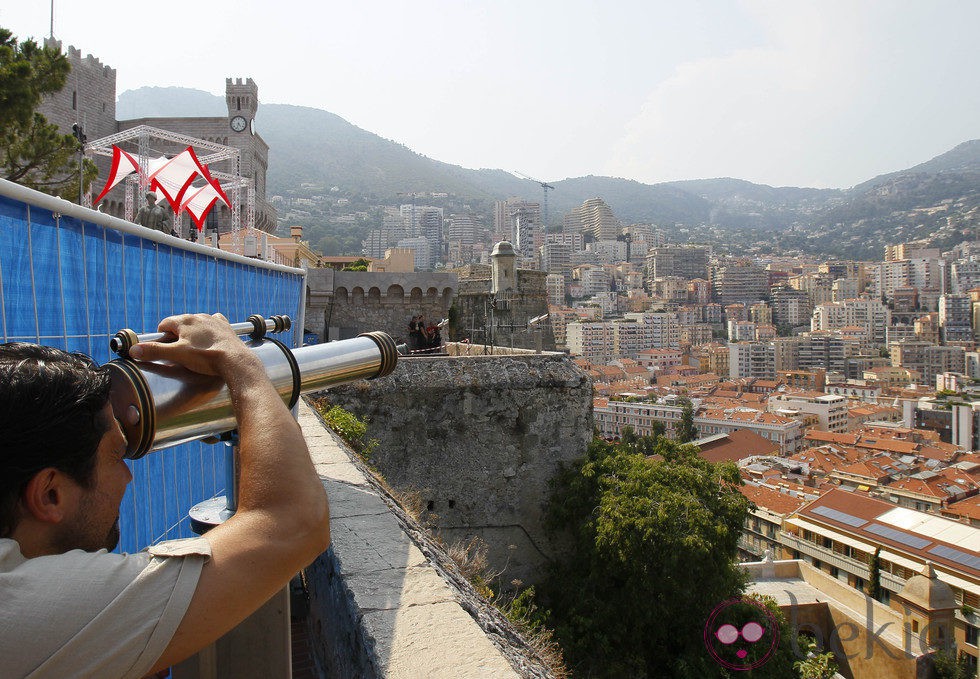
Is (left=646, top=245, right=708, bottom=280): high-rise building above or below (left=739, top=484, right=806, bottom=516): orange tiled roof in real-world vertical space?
above

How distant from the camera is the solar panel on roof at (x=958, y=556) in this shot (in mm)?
21156

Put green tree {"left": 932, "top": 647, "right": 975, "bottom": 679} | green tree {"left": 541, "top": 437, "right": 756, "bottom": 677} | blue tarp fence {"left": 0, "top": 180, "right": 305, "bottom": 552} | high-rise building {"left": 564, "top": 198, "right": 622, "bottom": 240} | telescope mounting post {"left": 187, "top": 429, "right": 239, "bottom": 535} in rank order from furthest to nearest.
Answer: high-rise building {"left": 564, "top": 198, "right": 622, "bottom": 240}
green tree {"left": 932, "top": 647, "right": 975, "bottom": 679}
green tree {"left": 541, "top": 437, "right": 756, "bottom": 677}
blue tarp fence {"left": 0, "top": 180, "right": 305, "bottom": 552}
telescope mounting post {"left": 187, "top": 429, "right": 239, "bottom": 535}

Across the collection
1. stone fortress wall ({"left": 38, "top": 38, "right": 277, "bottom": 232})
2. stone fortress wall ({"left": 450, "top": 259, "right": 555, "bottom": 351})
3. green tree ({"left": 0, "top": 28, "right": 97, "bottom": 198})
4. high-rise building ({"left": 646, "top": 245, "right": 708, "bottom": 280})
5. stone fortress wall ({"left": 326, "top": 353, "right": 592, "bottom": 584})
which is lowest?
stone fortress wall ({"left": 326, "top": 353, "right": 592, "bottom": 584})

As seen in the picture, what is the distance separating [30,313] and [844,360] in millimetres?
112996

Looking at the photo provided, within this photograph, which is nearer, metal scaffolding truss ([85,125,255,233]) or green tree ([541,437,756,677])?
green tree ([541,437,756,677])

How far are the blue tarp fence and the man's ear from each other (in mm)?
1119

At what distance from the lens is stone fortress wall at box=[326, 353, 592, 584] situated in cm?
896

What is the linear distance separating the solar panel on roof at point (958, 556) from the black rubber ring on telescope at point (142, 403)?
26.3 m

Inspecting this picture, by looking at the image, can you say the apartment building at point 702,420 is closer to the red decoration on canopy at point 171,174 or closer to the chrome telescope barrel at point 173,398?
the red decoration on canopy at point 171,174

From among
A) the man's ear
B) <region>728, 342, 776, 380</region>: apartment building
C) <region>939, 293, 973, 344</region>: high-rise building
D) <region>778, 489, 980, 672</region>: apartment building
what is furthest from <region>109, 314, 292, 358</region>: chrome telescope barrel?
<region>939, 293, 973, 344</region>: high-rise building

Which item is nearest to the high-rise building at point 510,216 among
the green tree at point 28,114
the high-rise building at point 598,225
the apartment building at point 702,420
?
the high-rise building at point 598,225

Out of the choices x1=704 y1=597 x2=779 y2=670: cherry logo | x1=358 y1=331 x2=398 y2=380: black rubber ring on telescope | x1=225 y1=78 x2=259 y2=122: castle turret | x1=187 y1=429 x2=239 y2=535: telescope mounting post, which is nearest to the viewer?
x1=358 y1=331 x2=398 y2=380: black rubber ring on telescope

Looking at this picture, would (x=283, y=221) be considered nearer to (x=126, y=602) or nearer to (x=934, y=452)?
(x=934, y=452)

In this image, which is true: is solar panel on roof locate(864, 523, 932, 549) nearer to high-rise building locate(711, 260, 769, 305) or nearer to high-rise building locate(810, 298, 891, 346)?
high-rise building locate(810, 298, 891, 346)
